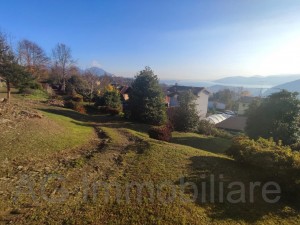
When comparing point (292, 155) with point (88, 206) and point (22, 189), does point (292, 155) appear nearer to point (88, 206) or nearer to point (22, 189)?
point (88, 206)

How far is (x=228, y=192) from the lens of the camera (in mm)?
8133

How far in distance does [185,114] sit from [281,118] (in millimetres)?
8901

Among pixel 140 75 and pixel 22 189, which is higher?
pixel 140 75

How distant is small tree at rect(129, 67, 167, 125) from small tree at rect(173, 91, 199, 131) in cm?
174

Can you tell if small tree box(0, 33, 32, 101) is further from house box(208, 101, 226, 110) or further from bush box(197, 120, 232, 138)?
house box(208, 101, 226, 110)

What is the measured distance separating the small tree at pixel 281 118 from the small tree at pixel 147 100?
32.7ft

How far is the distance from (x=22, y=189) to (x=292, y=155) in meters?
10.1

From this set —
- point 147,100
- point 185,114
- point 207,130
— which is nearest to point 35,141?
point 147,100

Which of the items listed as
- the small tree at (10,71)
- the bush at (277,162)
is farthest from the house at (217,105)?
the bush at (277,162)

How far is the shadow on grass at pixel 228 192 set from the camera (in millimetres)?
6970

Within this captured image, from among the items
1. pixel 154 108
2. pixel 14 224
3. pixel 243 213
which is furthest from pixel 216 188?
pixel 154 108

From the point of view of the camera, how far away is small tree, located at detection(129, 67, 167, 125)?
2417 centimetres

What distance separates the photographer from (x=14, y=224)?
539 centimetres

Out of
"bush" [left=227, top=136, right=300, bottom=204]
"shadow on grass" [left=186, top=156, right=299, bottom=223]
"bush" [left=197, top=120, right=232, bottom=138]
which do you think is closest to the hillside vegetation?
"shadow on grass" [left=186, top=156, right=299, bottom=223]
